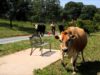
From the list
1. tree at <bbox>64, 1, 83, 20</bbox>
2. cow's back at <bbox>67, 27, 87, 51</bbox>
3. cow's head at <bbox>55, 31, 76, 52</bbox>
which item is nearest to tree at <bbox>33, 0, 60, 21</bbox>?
tree at <bbox>64, 1, 83, 20</bbox>

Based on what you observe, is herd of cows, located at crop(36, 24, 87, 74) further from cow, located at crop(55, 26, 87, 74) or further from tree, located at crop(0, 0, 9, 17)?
tree, located at crop(0, 0, 9, 17)

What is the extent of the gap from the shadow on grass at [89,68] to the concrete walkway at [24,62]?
4.53ft

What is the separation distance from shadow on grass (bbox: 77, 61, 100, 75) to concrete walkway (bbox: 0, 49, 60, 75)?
1.38 meters

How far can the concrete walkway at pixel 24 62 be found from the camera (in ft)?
34.5

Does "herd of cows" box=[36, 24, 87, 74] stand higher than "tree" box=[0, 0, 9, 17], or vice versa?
"herd of cows" box=[36, 24, 87, 74]

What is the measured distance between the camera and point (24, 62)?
1235 cm

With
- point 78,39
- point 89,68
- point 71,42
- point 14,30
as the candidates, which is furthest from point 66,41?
point 14,30

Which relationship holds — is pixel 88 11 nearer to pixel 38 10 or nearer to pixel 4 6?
pixel 38 10

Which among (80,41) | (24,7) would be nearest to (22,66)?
(80,41)

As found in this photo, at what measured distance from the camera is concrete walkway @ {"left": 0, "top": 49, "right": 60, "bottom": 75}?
34.5ft

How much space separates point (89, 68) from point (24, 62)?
8.72 feet

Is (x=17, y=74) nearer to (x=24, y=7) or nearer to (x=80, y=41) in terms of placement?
(x=80, y=41)

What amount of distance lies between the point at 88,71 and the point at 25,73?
2302 millimetres

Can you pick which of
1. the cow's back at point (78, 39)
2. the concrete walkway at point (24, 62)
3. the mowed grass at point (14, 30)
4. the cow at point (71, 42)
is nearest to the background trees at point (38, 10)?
the mowed grass at point (14, 30)
